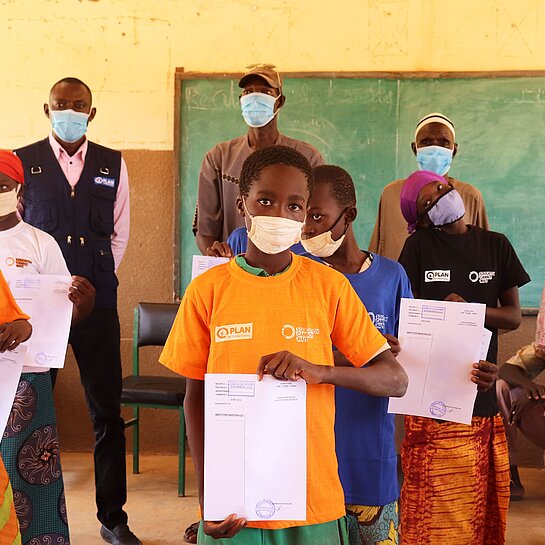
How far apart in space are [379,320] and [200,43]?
11.4ft

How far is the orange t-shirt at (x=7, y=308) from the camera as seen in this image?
6.95 feet

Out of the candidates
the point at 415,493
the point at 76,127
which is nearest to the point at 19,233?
the point at 76,127

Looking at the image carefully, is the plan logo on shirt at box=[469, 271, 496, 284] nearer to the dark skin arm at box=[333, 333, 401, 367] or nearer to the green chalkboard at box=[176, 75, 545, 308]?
the dark skin arm at box=[333, 333, 401, 367]

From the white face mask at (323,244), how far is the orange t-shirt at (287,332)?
0.44 metres

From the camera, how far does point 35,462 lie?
2.70 m

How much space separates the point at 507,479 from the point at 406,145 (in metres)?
2.76

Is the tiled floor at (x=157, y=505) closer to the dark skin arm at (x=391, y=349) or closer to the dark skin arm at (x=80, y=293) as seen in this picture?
the dark skin arm at (x=80, y=293)

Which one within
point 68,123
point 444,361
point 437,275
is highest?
point 68,123

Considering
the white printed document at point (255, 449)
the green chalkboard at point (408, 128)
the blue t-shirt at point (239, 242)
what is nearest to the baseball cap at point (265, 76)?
the blue t-shirt at point (239, 242)

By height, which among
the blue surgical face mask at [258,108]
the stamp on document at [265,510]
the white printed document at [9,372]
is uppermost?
the blue surgical face mask at [258,108]

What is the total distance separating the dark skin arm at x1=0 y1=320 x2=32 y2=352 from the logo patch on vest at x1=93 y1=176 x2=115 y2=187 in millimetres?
1452

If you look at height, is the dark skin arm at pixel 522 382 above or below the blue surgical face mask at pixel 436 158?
below

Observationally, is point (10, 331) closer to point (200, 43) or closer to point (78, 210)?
point (78, 210)

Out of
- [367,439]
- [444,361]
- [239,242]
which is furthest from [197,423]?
[239,242]
